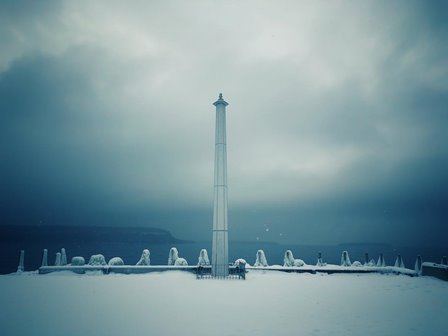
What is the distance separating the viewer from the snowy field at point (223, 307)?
856 centimetres

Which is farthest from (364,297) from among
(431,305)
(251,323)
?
(251,323)

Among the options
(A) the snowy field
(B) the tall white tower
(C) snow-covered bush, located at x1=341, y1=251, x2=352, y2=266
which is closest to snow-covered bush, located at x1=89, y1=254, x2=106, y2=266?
(A) the snowy field

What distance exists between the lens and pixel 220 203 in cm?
2067

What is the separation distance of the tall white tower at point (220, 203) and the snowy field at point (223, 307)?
6.74ft

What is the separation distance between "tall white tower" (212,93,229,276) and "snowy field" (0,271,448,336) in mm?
2053

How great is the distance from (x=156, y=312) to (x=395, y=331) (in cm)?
695

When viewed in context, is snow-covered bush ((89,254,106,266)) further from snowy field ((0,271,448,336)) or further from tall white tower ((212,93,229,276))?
tall white tower ((212,93,229,276))

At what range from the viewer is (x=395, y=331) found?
8398 mm

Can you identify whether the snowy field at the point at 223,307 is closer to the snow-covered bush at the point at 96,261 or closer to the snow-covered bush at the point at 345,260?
the snow-covered bush at the point at 96,261

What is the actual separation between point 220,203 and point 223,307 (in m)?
9.87

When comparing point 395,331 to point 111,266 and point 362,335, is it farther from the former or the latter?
point 111,266

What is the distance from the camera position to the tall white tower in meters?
20.0

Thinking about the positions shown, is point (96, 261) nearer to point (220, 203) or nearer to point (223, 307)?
point (220, 203)

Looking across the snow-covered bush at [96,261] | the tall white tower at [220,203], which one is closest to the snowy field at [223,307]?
the tall white tower at [220,203]
